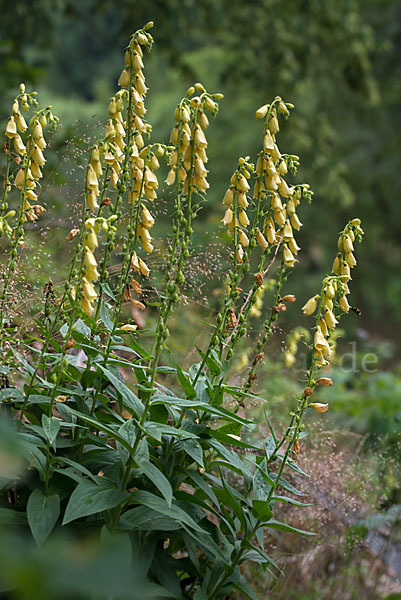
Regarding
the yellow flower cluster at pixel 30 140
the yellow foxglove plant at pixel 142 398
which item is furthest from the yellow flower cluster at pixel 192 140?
the yellow flower cluster at pixel 30 140

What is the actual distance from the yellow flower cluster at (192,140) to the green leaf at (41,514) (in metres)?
1.01

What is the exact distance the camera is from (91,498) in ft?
5.73

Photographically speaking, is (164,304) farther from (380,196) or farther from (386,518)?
(380,196)

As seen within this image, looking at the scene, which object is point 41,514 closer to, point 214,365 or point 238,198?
point 214,365

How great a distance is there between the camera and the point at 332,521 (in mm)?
3068

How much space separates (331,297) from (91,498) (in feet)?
3.21

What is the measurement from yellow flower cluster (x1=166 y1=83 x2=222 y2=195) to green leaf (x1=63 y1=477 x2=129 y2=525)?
36.5 inches

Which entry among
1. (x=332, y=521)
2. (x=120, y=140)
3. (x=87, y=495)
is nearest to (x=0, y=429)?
(x=87, y=495)

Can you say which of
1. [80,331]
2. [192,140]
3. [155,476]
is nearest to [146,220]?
[192,140]

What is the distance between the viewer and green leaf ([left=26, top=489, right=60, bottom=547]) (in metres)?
1.68

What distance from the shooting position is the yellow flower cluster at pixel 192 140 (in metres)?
1.89

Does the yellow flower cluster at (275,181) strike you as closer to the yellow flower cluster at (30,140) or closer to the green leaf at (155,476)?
the yellow flower cluster at (30,140)

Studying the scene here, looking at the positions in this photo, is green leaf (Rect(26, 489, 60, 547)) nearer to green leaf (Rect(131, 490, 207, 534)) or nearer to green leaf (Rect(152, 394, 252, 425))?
green leaf (Rect(131, 490, 207, 534))

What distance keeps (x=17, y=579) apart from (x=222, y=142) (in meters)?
15.1
